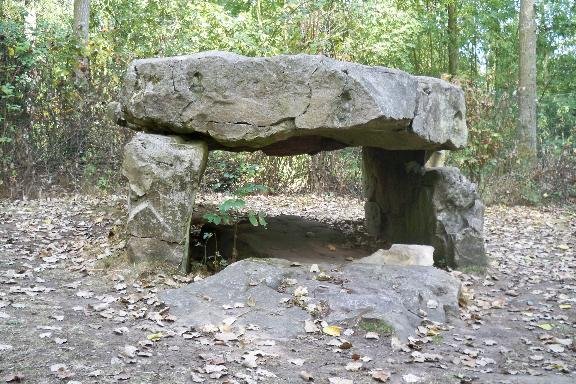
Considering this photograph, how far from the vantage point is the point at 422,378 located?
362cm

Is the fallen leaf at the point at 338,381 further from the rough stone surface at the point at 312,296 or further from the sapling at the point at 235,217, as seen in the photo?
the sapling at the point at 235,217

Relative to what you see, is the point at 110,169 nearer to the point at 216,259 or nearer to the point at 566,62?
the point at 216,259

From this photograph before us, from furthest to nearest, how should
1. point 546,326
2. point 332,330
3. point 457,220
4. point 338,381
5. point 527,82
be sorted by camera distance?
point 527,82, point 457,220, point 546,326, point 332,330, point 338,381

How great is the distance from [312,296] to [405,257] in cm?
152

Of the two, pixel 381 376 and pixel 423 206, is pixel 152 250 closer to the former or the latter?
pixel 381 376

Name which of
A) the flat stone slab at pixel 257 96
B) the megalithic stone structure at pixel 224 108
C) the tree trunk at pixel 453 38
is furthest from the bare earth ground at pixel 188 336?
the tree trunk at pixel 453 38

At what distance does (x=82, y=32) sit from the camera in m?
9.76

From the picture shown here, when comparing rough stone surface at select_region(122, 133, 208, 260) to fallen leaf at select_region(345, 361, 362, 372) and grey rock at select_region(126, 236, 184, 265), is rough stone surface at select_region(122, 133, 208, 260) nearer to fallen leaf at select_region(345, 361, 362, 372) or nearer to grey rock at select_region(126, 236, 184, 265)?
grey rock at select_region(126, 236, 184, 265)

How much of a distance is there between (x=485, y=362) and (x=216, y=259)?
116 inches

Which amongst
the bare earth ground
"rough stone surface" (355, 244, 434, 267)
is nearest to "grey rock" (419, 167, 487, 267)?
the bare earth ground

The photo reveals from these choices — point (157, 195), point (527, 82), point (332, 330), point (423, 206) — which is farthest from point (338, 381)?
point (527, 82)

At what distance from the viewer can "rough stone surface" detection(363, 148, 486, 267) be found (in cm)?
631

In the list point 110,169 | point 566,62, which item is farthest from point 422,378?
point 566,62

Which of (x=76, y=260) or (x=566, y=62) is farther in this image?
Answer: (x=566, y=62)
